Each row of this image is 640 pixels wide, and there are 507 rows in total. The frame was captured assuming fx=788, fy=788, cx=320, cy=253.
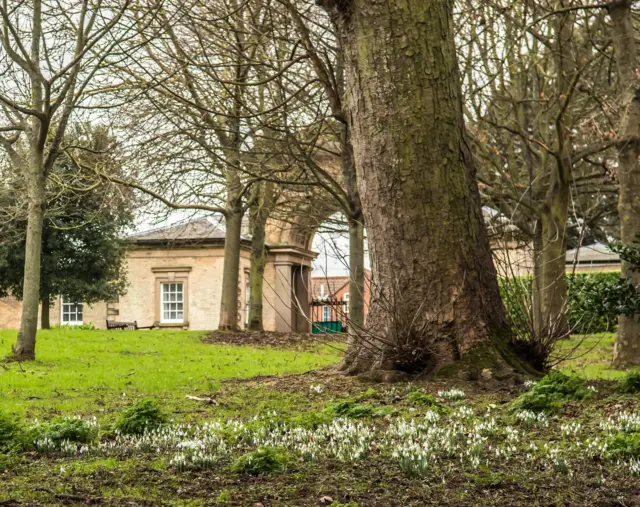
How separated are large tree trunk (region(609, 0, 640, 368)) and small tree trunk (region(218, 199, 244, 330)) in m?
13.7

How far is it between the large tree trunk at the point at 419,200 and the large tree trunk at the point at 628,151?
5940 mm

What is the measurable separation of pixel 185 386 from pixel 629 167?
843cm

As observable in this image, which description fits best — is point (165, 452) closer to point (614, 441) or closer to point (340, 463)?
point (340, 463)

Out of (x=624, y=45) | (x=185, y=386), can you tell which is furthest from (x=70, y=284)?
(x=624, y=45)

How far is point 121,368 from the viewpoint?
14.1 meters

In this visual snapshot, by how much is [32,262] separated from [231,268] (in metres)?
11.3

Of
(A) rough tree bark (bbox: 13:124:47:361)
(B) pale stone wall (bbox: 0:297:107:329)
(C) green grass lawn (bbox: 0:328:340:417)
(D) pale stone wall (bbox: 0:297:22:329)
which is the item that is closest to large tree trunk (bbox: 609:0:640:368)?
(C) green grass lawn (bbox: 0:328:340:417)

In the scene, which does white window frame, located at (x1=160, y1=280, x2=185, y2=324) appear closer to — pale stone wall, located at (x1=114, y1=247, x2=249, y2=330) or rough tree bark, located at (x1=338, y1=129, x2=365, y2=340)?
pale stone wall, located at (x1=114, y1=247, x2=249, y2=330)

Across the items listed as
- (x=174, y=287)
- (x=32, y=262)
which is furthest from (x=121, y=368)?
(x=174, y=287)

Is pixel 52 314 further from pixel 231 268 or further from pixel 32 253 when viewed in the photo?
pixel 32 253

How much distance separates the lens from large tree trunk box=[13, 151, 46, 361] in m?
14.2

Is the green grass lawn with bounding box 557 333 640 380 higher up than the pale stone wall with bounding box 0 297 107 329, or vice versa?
the pale stone wall with bounding box 0 297 107 329

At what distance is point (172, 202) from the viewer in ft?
73.6

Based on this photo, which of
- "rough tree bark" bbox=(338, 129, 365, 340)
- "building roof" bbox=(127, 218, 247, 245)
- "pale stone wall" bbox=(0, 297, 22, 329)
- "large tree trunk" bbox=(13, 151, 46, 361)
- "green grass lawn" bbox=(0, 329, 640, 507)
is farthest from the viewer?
"pale stone wall" bbox=(0, 297, 22, 329)
